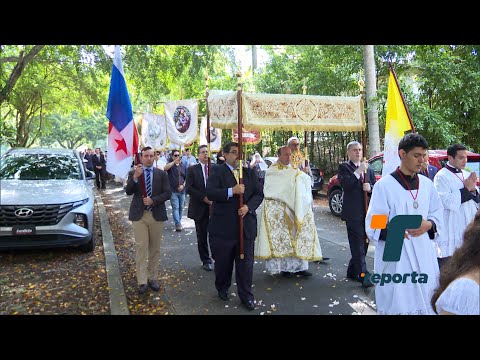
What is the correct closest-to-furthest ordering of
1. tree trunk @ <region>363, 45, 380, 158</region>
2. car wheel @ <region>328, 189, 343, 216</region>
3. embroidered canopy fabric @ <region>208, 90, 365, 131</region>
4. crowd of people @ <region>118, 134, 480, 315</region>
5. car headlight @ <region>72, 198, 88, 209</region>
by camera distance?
crowd of people @ <region>118, 134, 480, 315</region>
embroidered canopy fabric @ <region>208, 90, 365, 131</region>
car headlight @ <region>72, 198, 88, 209</region>
tree trunk @ <region>363, 45, 380, 158</region>
car wheel @ <region>328, 189, 343, 216</region>

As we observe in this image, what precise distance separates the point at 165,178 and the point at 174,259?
203 cm

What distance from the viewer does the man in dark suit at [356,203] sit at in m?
5.45

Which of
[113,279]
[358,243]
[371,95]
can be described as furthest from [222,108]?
[371,95]

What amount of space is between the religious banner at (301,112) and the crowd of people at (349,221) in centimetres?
42

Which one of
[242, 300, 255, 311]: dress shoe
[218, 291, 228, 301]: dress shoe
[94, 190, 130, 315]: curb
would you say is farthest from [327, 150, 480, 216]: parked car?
[94, 190, 130, 315]: curb

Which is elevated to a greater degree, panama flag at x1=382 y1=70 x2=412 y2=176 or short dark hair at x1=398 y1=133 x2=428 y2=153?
panama flag at x1=382 y1=70 x2=412 y2=176

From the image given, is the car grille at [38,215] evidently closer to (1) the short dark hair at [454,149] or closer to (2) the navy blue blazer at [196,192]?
(2) the navy blue blazer at [196,192]

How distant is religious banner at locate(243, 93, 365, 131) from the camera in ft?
16.8

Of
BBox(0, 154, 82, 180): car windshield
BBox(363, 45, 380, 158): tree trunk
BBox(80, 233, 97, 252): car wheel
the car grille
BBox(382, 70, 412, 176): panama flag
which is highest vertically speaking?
BBox(363, 45, 380, 158): tree trunk

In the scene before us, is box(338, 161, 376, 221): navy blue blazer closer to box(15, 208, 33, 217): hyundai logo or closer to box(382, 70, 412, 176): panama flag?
box(382, 70, 412, 176): panama flag

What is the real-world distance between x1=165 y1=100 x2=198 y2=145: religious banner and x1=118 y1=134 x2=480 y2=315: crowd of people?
3.56 feet

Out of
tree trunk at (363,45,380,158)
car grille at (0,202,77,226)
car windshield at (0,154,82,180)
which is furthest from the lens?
tree trunk at (363,45,380,158)

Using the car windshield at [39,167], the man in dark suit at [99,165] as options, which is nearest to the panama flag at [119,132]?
the car windshield at [39,167]

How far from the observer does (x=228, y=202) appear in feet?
16.0
